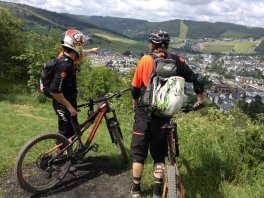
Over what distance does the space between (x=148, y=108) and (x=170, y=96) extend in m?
0.48

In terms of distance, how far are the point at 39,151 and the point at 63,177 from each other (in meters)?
0.66

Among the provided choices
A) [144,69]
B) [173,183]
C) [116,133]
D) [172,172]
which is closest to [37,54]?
[116,133]

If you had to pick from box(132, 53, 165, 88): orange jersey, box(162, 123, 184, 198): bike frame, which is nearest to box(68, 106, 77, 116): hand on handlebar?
box(132, 53, 165, 88): orange jersey

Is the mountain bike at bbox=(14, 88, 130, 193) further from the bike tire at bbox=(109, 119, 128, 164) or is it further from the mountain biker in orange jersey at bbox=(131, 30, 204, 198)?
the mountain biker in orange jersey at bbox=(131, 30, 204, 198)

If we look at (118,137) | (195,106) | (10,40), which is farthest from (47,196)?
(10,40)

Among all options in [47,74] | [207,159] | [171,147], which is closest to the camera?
[171,147]

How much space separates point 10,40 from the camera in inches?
1024

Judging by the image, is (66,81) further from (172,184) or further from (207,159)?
(207,159)

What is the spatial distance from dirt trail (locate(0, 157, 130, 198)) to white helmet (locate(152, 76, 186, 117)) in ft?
6.40

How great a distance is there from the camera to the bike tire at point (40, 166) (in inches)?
214

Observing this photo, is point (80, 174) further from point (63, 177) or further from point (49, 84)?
point (49, 84)

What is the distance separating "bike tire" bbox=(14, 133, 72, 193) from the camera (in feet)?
17.8

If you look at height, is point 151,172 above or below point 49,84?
below

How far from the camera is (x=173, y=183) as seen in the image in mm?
4273
